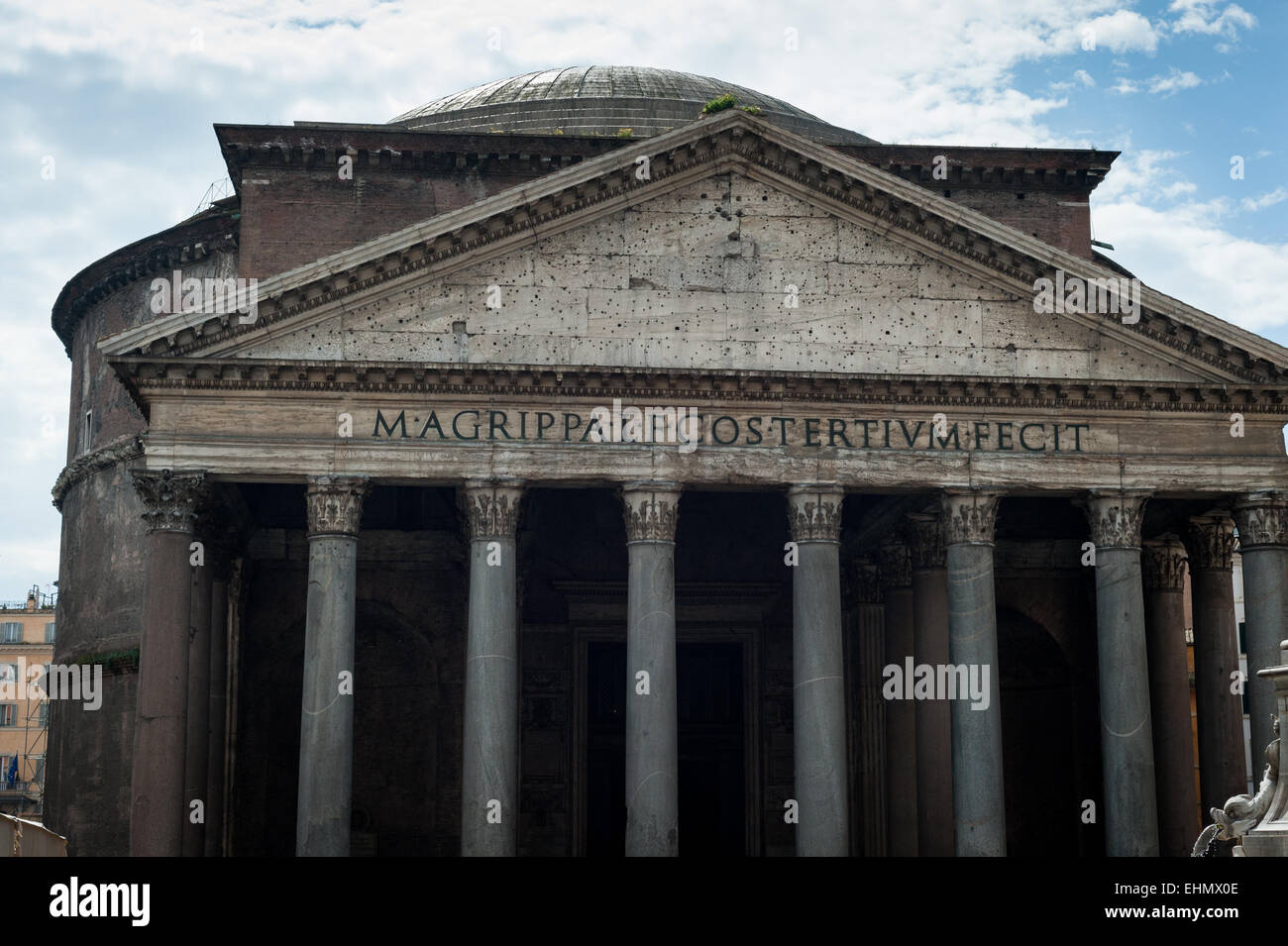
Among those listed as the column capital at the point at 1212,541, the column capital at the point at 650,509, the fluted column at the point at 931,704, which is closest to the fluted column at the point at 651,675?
the column capital at the point at 650,509

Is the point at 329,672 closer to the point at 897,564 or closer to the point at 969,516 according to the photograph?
the point at 969,516

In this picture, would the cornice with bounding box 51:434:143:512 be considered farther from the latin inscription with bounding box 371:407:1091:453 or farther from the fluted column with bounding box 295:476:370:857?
the latin inscription with bounding box 371:407:1091:453

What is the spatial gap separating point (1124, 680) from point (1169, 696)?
465cm

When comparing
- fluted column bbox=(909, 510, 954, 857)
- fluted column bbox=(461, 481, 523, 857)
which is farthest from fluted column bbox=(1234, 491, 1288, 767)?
fluted column bbox=(461, 481, 523, 857)

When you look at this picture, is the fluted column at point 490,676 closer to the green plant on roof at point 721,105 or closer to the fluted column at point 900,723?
the fluted column at point 900,723

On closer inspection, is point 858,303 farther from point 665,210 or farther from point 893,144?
point 893,144

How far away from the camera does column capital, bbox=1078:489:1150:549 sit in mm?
26828

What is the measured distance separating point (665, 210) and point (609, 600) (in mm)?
8921

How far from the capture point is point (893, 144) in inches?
1394

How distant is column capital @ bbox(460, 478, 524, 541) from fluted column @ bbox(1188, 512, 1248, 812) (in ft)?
39.9

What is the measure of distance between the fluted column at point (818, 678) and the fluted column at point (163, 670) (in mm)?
9147

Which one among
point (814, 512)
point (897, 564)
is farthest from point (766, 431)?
point (897, 564)

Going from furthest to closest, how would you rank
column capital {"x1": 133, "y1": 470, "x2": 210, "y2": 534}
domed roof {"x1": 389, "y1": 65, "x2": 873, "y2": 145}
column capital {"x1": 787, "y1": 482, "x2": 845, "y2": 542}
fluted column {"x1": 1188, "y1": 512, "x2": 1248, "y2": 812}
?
domed roof {"x1": 389, "y1": 65, "x2": 873, "y2": 145}, fluted column {"x1": 1188, "y1": 512, "x2": 1248, "y2": 812}, column capital {"x1": 787, "y1": 482, "x2": 845, "y2": 542}, column capital {"x1": 133, "y1": 470, "x2": 210, "y2": 534}

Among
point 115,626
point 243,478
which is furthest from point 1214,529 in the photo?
point 115,626
